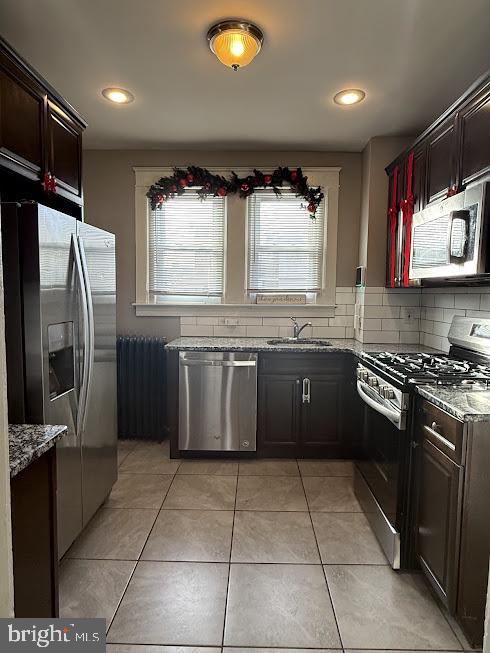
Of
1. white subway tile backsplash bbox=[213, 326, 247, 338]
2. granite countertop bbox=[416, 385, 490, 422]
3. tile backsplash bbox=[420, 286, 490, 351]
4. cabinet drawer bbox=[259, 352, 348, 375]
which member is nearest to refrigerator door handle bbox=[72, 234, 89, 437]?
cabinet drawer bbox=[259, 352, 348, 375]

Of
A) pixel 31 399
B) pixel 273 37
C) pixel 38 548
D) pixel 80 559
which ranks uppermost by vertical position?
pixel 273 37

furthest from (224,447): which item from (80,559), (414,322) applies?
(414,322)

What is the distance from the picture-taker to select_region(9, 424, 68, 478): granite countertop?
1205 millimetres

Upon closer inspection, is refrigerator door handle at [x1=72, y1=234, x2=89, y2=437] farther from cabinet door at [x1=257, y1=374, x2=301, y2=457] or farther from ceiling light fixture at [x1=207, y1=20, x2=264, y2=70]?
cabinet door at [x1=257, y1=374, x2=301, y2=457]

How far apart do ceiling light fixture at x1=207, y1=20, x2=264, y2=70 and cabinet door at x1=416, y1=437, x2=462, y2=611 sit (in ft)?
6.76

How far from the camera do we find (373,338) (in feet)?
11.8

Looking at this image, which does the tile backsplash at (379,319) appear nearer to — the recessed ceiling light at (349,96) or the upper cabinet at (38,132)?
the recessed ceiling light at (349,96)

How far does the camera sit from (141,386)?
3781 millimetres

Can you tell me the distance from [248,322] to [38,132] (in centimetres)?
232

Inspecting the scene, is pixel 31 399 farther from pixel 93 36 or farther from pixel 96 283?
pixel 93 36

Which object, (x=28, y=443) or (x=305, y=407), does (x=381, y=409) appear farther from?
(x=28, y=443)

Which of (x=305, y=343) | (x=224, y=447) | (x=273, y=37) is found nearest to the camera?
(x=273, y=37)

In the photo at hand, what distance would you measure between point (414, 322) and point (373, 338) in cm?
37

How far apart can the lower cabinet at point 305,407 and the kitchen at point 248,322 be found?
0.05 feet
